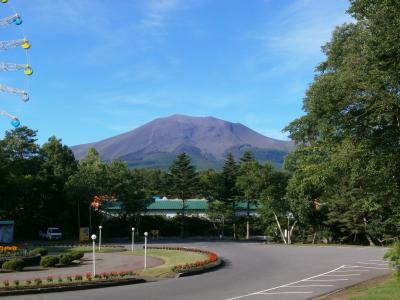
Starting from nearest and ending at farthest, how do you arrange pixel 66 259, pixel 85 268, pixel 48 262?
1. pixel 85 268
2. pixel 48 262
3. pixel 66 259

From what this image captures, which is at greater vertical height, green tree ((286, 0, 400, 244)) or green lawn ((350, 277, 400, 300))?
green tree ((286, 0, 400, 244))

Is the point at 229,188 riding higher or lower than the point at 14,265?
higher

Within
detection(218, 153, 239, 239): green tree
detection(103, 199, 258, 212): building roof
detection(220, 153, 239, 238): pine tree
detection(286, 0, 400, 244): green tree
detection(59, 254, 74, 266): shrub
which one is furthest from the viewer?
detection(103, 199, 258, 212): building roof

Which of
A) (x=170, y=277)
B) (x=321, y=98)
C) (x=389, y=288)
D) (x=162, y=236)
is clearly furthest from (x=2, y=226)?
(x=389, y=288)

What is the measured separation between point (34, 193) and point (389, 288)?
5549 cm

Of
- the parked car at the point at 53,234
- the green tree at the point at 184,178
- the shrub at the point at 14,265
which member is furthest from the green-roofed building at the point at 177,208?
the shrub at the point at 14,265

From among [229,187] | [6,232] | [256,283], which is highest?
[229,187]

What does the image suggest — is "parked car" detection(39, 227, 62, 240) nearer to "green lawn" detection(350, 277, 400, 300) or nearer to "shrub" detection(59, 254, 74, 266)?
"shrub" detection(59, 254, 74, 266)

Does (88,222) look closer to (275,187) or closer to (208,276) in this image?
(275,187)

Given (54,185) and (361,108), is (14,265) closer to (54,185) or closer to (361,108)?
(361,108)

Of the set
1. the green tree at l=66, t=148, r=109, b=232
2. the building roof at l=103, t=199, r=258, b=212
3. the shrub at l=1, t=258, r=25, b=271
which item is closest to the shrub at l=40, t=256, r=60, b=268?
the shrub at l=1, t=258, r=25, b=271

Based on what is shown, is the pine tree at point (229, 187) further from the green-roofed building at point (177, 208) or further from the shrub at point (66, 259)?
the shrub at point (66, 259)

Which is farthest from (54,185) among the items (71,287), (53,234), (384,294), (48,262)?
(384,294)

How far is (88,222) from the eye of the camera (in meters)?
68.0
